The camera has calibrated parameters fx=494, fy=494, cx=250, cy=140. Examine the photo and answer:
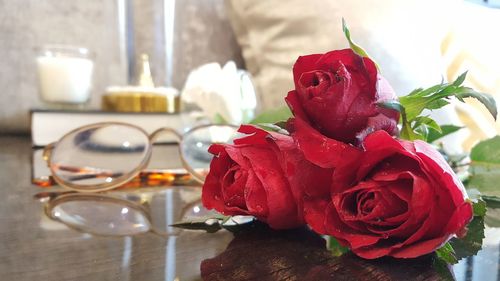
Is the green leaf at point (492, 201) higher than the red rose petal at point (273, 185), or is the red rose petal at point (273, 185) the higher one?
the red rose petal at point (273, 185)

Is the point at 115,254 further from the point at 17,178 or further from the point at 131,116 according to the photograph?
the point at 131,116

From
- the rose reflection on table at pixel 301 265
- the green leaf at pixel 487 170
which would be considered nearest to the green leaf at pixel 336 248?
the rose reflection on table at pixel 301 265

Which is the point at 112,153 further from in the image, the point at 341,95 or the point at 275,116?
the point at 341,95

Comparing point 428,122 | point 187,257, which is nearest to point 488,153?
point 428,122

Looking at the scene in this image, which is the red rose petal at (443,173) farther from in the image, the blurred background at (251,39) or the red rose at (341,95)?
the blurred background at (251,39)

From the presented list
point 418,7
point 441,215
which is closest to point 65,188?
point 441,215

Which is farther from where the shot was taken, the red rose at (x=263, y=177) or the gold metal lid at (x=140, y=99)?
the gold metal lid at (x=140, y=99)
